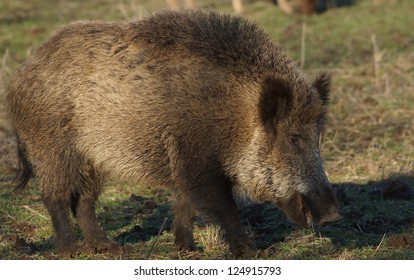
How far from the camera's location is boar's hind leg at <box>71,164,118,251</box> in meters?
5.77

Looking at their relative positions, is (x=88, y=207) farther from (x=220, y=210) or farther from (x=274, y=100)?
(x=274, y=100)

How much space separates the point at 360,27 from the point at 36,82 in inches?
319

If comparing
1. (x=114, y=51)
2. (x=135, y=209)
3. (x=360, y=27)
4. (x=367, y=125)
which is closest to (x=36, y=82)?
(x=114, y=51)

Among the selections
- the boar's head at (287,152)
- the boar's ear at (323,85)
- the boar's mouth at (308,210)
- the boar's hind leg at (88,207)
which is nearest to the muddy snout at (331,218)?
the boar's mouth at (308,210)

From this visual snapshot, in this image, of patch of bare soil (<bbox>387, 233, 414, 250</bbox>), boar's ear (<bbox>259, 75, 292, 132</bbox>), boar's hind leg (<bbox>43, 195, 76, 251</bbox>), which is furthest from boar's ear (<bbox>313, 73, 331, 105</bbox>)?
boar's hind leg (<bbox>43, 195, 76, 251</bbox>)

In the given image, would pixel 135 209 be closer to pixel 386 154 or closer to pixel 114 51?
pixel 114 51

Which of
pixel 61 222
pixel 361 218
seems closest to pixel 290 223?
pixel 361 218

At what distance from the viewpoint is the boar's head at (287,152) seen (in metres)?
5.20

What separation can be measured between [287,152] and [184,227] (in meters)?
0.93

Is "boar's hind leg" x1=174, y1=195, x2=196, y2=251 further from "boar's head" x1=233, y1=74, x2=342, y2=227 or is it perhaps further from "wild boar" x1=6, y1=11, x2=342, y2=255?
"boar's head" x1=233, y1=74, x2=342, y2=227

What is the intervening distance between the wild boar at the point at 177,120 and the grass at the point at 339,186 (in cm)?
35

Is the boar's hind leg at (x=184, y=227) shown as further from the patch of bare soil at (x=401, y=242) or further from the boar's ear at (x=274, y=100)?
the patch of bare soil at (x=401, y=242)

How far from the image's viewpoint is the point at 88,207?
585 centimetres

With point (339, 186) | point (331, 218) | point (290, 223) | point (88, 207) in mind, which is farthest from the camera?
point (339, 186)
